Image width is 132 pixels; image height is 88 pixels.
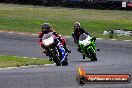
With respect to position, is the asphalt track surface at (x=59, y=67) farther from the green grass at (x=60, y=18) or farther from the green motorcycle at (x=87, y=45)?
the green grass at (x=60, y=18)

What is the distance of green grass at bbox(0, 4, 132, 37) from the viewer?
37.0m

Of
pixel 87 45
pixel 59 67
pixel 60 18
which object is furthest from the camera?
pixel 60 18

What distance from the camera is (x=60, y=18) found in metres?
43.2

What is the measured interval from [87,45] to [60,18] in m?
26.0

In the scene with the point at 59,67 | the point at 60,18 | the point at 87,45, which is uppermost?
the point at 59,67

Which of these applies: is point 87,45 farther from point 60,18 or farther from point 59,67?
point 60,18

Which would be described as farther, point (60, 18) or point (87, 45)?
point (60, 18)

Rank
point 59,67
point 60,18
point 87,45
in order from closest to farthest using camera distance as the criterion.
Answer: point 59,67
point 87,45
point 60,18

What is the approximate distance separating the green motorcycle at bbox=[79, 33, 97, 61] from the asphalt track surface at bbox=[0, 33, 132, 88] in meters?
0.31

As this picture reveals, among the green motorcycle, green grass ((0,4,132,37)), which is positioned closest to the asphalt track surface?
the green motorcycle

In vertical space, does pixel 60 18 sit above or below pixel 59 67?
below

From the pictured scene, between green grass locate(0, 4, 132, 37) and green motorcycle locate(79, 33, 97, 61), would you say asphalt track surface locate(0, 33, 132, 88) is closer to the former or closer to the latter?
green motorcycle locate(79, 33, 97, 61)

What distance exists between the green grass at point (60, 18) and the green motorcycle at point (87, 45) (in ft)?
52.1

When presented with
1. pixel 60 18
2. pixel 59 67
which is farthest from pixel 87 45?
pixel 60 18
